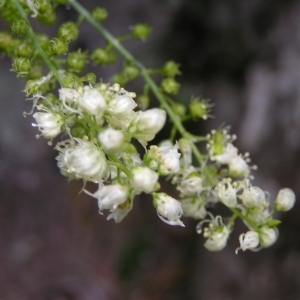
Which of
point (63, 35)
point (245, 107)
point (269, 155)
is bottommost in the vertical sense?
point (63, 35)

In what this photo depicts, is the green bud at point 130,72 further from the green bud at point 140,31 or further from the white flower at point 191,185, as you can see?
the white flower at point 191,185

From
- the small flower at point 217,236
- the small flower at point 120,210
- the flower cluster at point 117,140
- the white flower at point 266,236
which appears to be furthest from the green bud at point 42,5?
the white flower at point 266,236

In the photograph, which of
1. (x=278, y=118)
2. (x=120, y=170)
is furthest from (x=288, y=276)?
(x=120, y=170)

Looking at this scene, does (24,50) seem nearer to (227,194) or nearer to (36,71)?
(36,71)

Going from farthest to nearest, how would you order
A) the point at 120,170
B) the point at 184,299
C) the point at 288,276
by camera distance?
the point at 184,299 → the point at 288,276 → the point at 120,170

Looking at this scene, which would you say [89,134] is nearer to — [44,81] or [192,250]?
[44,81]

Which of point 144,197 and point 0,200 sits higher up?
point 144,197
